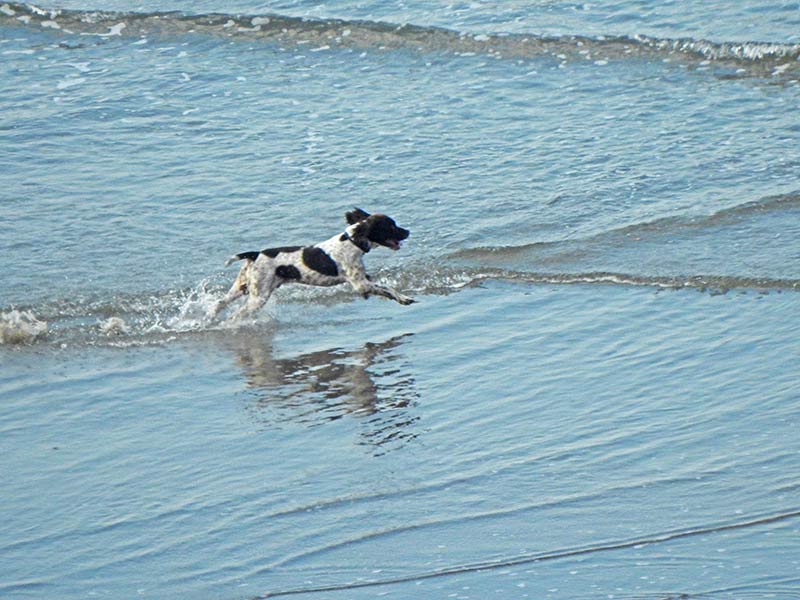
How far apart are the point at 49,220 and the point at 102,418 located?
4.83 metres

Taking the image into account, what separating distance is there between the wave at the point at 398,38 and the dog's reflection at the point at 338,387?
27.8 feet

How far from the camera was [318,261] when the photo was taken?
10.3 meters

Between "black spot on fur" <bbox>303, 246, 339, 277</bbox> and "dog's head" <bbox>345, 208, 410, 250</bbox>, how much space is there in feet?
0.77

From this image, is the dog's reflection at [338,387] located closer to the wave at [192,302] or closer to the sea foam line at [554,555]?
the wave at [192,302]

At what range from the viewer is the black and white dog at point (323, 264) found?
33.7 feet

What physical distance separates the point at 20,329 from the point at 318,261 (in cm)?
211

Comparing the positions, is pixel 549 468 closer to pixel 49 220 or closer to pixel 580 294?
pixel 580 294

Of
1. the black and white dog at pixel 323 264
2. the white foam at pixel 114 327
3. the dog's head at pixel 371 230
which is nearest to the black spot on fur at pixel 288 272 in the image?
the black and white dog at pixel 323 264

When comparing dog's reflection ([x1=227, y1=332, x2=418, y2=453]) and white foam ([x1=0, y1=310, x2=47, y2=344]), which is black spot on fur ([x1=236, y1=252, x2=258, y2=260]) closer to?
dog's reflection ([x1=227, y1=332, x2=418, y2=453])

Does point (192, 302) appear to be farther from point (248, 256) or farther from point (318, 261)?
point (318, 261)

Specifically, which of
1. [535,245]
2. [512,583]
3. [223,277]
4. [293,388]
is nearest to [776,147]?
[535,245]

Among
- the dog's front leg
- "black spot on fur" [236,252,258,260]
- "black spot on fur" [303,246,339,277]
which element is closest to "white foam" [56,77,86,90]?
"black spot on fur" [236,252,258,260]

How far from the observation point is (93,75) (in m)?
18.0

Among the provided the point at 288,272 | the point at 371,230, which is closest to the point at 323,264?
the point at 288,272
